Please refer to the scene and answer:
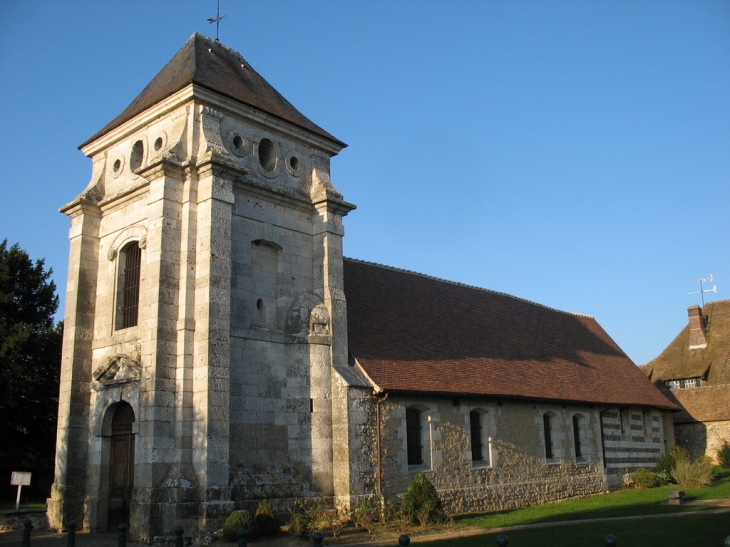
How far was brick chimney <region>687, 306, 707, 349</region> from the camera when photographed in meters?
35.2

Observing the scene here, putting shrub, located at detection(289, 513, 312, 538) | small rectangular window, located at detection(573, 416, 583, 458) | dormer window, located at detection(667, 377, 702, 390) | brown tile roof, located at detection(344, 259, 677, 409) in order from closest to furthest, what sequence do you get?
shrub, located at detection(289, 513, 312, 538) < brown tile roof, located at detection(344, 259, 677, 409) < small rectangular window, located at detection(573, 416, 583, 458) < dormer window, located at detection(667, 377, 702, 390)

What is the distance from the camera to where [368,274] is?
22344 millimetres

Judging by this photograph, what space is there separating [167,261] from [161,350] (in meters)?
1.86

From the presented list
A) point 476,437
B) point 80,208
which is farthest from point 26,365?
point 476,437

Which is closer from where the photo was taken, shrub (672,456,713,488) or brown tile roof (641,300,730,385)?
shrub (672,456,713,488)

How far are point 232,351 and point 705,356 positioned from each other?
27571 mm

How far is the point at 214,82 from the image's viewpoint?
635 inches

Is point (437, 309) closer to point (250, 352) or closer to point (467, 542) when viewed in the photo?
point (250, 352)

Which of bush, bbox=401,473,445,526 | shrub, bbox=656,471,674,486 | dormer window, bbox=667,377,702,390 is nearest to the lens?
bush, bbox=401,473,445,526

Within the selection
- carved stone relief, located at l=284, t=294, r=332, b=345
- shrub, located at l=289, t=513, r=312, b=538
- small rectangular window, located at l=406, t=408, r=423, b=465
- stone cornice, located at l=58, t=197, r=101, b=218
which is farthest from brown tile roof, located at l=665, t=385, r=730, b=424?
stone cornice, located at l=58, t=197, r=101, b=218

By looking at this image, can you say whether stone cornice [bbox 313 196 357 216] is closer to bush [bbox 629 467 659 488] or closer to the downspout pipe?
the downspout pipe

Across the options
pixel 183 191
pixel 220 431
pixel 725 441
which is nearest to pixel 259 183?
pixel 183 191

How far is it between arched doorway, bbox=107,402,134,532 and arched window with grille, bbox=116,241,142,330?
196 cm

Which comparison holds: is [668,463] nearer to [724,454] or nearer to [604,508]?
[724,454]
